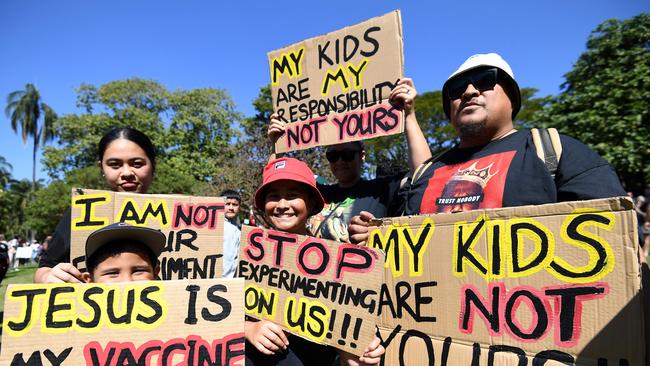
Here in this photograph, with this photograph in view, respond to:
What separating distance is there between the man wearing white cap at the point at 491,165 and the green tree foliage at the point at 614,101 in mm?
14244

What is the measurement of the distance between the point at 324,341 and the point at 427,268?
0.58 meters

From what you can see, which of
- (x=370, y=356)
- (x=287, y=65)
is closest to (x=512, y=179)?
(x=370, y=356)

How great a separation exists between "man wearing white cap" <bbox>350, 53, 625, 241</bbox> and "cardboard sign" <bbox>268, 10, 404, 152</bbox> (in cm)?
48

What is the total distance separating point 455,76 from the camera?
236cm

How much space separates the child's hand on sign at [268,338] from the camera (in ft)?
6.59

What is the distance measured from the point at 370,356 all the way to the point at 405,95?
1.59 m

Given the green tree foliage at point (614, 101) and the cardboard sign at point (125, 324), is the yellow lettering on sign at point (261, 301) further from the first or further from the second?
the green tree foliage at point (614, 101)

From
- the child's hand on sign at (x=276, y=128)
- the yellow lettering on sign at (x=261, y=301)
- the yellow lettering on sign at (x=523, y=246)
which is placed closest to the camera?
the yellow lettering on sign at (x=523, y=246)

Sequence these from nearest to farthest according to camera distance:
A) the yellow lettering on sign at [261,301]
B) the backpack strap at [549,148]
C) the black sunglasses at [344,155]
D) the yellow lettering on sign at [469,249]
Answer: the yellow lettering on sign at [469,249] < the backpack strap at [549,148] < the yellow lettering on sign at [261,301] < the black sunglasses at [344,155]

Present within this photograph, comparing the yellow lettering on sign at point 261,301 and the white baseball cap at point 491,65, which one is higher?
the white baseball cap at point 491,65

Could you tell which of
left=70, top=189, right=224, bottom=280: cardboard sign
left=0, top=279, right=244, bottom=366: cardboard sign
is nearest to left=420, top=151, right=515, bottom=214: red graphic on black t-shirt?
left=0, top=279, right=244, bottom=366: cardboard sign

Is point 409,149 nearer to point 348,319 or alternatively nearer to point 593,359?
point 348,319

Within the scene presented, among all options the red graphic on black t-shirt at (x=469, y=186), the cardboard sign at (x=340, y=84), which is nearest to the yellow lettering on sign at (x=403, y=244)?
the red graphic on black t-shirt at (x=469, y=186)

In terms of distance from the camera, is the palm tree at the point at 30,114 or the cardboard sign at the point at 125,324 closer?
the cardboard sign at the point at 125,324
